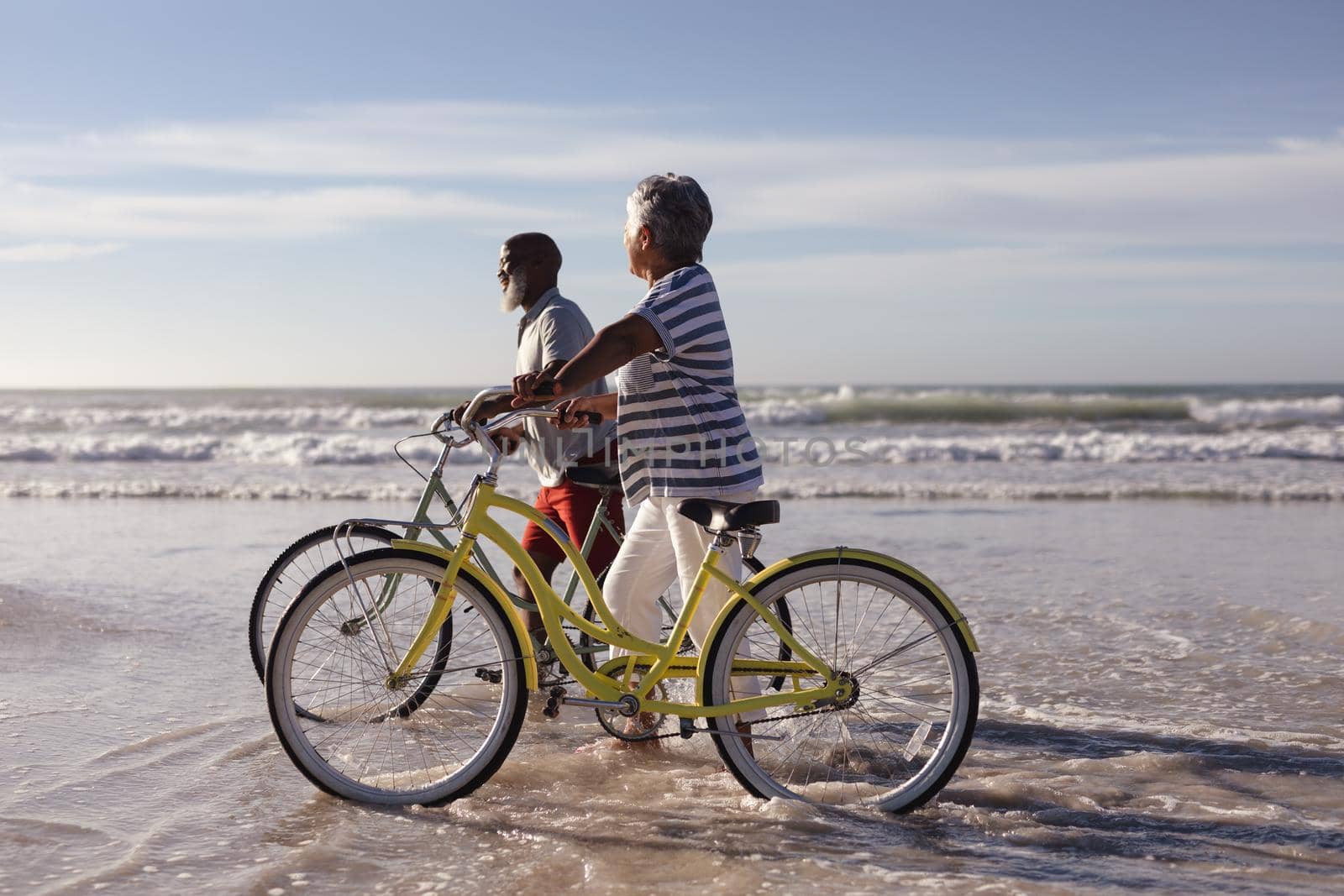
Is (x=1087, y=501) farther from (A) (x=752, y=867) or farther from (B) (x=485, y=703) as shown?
(A) (x=752, y=867)

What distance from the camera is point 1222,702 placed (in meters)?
4.58

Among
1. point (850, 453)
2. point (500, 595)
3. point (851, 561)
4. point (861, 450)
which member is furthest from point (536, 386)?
point (850, 453)

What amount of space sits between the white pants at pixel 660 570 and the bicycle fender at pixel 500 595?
37 cm

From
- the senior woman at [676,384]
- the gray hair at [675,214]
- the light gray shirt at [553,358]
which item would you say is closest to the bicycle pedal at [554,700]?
the senior woman at [676,384]

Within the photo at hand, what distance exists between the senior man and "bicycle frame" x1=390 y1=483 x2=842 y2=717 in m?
0.77

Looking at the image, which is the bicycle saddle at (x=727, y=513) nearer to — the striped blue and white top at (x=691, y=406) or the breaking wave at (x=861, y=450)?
the striped blue and white top at (x=691, y=406)

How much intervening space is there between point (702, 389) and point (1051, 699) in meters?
2.37

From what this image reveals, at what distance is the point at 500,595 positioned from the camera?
327 cm

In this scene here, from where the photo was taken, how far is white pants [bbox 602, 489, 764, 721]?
3389 mm

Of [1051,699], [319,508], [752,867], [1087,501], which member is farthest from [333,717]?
[1087,501]

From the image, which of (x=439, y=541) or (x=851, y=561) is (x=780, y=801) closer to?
(x=851, y=561)

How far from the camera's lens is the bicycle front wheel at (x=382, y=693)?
3254 mm

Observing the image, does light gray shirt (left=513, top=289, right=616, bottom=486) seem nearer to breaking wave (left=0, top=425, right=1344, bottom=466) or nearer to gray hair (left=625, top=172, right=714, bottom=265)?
gray hair (left=625, top=172, right=714, bottom=265)

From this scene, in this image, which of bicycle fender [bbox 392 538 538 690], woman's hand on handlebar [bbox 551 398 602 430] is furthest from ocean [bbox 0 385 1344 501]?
bicycle fender [bbox 392 538 538 690]
